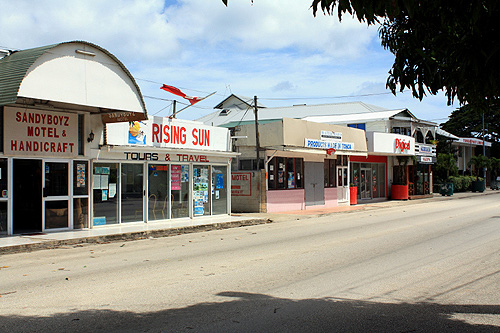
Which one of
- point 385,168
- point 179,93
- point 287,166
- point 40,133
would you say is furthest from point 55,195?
point 385,168

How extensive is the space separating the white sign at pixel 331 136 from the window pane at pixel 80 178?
14549 mm

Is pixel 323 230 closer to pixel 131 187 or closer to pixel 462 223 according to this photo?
pixel 462 223

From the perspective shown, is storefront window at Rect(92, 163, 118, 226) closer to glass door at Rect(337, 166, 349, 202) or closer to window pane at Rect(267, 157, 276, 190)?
window pane at Rect(267, 157, 276, 190)

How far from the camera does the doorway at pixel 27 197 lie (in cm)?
1491

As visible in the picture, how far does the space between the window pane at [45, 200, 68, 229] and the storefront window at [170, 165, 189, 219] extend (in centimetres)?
457

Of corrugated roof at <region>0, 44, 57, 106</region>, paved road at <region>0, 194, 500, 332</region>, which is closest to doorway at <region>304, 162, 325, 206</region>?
paved road at <region>0, 194, 500, 332</region>

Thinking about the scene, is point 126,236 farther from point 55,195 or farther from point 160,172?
point 160,172

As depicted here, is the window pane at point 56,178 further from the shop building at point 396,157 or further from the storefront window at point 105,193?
the shop building at point 396,157

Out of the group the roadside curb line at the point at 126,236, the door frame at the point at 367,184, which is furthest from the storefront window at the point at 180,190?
the door frame at the point at 367,184

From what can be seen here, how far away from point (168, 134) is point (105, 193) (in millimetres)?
3384

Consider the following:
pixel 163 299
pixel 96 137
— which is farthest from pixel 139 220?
pixel 163 299

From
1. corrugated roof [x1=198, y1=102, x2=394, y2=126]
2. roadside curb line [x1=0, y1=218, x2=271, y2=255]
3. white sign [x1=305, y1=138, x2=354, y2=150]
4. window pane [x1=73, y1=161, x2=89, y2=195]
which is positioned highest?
corrugated roof [x1=198, y1=102, x2=394, y2=126]

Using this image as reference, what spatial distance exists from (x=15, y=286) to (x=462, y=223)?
587 inches

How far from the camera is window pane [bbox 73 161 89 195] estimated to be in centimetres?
1575
